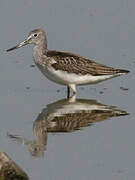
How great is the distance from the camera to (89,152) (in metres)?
12.5

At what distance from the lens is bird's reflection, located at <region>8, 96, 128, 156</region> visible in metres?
13.1

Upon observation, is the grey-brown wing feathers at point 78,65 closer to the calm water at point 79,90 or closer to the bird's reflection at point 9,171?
the calm water at point 79,90

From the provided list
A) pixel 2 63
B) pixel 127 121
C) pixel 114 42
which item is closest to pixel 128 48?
pixel 114 42

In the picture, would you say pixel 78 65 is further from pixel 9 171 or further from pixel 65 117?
pixel 9 171

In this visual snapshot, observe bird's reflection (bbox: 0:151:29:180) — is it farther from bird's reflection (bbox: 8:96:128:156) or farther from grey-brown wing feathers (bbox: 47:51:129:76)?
grey-brown wing feathers (bbox: 47:51:129:76)

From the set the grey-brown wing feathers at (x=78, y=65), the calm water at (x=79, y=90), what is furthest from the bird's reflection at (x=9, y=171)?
the grey-brown wing feathers at (x=78, y=65)

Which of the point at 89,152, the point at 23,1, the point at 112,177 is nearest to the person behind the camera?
the point at 112,177

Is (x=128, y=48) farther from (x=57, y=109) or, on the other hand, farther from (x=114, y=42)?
(x=57, y=109)

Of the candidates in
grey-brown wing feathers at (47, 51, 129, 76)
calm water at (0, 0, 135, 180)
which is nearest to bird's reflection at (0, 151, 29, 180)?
calm water at (0, 0, 135, 180)

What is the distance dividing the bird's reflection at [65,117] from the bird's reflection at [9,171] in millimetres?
1844

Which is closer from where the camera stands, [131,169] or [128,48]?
[131,169]

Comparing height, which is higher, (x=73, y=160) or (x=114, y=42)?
(x=114, y=42)

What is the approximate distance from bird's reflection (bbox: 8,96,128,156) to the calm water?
0.8 inches

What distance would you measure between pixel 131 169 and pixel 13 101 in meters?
4.32
